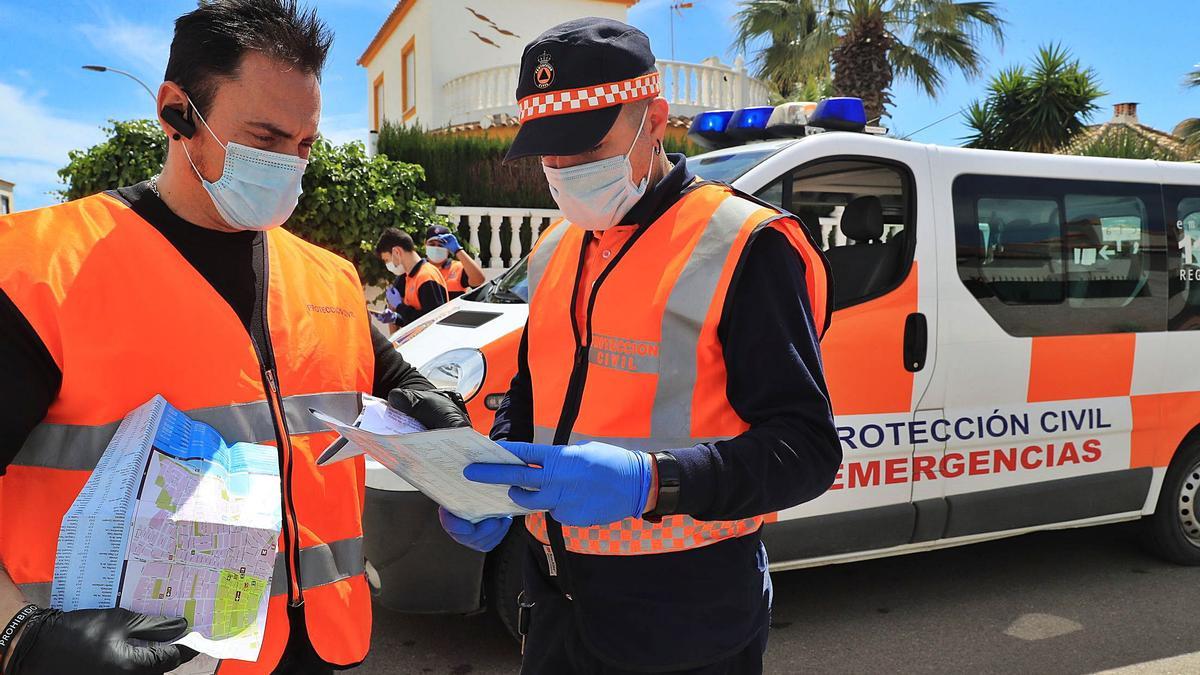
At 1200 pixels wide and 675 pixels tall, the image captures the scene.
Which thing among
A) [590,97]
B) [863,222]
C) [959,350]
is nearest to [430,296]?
[863,222]

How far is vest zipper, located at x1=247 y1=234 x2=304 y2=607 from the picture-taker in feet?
5.06

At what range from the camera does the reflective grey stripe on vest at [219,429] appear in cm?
136

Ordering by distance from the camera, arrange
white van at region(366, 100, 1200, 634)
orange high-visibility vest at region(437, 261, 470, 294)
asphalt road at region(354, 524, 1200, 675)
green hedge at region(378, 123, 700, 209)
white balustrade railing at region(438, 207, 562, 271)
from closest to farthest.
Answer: white van at region(366, 100, 1200, 634) → asphalt road at region(354, 524, 1200, 675) → orange high-visibility vest at region(437, 261, 470, 294) → white balustrade railing at region(438, 207, 562, 271) → green hedge at region(378, 123, 700, 209)

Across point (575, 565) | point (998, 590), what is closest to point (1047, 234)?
point (998, 590)

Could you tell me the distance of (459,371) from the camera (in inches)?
132

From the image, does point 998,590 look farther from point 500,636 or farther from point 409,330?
point 409,330

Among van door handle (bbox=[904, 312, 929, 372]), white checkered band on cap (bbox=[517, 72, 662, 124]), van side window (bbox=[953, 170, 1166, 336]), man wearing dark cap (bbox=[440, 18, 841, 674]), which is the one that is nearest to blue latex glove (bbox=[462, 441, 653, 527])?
man wearing dark cap (bbox=[440, 18, 841, 674])

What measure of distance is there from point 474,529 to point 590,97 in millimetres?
880

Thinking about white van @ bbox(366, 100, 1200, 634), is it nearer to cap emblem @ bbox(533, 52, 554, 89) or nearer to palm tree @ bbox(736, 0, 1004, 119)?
cap emblem @ bbox(533, 52, 554, 89)

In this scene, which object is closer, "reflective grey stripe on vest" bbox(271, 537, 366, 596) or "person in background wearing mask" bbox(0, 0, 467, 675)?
"person in background wearing mask" bbox(0, 0, 467, 675)

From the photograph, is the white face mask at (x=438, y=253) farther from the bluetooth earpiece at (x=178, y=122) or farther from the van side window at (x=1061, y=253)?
the bluetooth earpiece at (x=178, y=122)

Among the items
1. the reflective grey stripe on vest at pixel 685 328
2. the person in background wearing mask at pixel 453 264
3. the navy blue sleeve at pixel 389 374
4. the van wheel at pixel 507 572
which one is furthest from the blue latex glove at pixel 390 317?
the reflective grey stripe on vest at pixel 685 328

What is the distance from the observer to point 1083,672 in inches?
138

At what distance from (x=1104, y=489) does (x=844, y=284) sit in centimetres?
178
